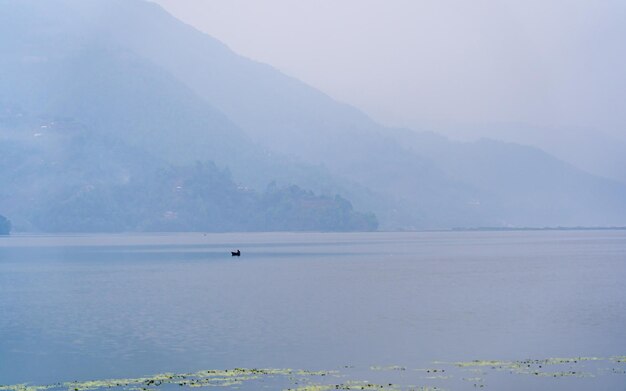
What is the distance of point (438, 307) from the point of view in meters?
85.3

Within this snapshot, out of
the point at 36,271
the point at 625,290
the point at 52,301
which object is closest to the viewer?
the point at 52,301

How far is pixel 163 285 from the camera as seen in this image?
115 meters

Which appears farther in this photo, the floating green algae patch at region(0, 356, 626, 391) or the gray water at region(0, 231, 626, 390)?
the gray water at region(0, 231, 626, 390)

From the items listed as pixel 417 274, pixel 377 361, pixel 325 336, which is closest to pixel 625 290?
pixel 417 274

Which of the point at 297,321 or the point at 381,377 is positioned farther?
the point at 297,321

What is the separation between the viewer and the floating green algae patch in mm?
46344

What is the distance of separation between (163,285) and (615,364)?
240 ft

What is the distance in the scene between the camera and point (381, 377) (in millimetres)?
48781

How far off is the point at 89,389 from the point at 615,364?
97.5 feet

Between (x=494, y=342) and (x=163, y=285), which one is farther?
(x=163, y=285)

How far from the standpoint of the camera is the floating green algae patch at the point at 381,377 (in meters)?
46.3

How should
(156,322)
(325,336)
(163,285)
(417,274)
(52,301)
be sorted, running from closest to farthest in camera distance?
(325,336) < (156,322) < (52,301) < (163,285) < (417,274)

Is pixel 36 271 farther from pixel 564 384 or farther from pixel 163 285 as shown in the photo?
pixel 564 384

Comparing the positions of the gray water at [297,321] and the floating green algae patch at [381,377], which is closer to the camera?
the floating green algae patch at [381,377]
